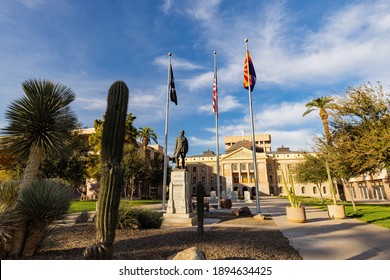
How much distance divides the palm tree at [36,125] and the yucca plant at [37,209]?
4.63ft

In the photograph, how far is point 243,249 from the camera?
559 centimetres

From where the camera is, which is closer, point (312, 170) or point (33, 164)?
point (33, 164)

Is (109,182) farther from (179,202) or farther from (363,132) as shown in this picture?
(363,132)

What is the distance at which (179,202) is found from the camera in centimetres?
1187

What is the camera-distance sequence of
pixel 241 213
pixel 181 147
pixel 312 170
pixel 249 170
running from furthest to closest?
1. pixel 249 170
2. pixel 312 170
3. pixel 241 213
4. pixel 181 147

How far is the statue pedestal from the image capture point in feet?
36.9

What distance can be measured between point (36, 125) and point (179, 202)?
24.8 ft

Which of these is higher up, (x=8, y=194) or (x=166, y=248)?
(x=8, y=194)

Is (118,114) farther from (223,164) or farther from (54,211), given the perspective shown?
(223,164)

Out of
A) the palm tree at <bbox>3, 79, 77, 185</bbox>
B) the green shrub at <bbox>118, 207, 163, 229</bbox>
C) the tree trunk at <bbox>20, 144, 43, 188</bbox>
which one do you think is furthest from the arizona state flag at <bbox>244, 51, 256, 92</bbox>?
the tree trunk at <bbox>20, 144, 43, 188</bbox>

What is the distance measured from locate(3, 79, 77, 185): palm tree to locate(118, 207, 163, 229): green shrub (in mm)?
3614

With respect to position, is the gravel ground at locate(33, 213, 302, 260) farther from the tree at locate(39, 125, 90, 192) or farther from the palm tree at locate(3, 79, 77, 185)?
the tree at locate(39, 125, 90, 192)

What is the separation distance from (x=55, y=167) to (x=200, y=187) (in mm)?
16696

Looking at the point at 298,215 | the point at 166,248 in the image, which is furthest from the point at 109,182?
the point at 298,215
